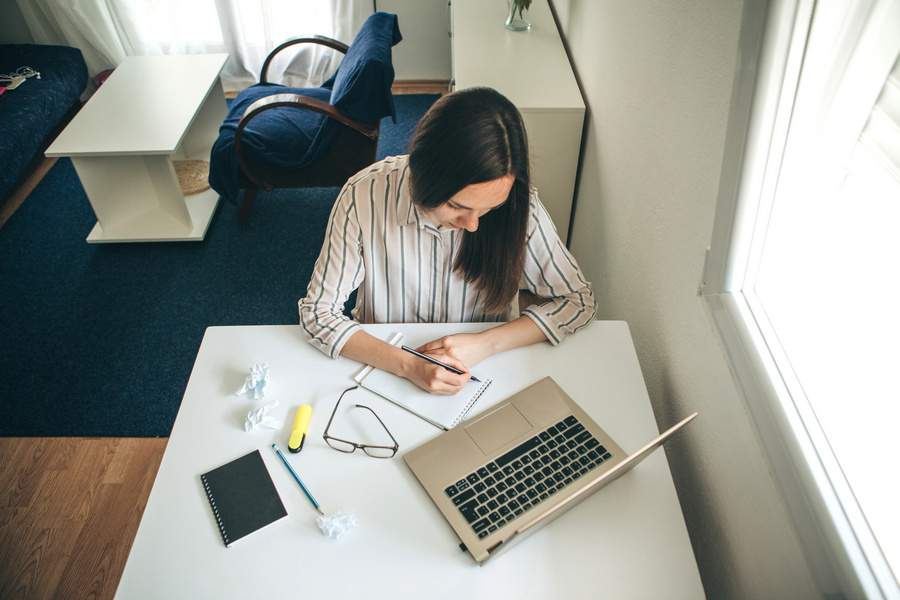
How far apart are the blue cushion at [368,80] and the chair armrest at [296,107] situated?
3cm

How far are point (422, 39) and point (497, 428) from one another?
10.1ft

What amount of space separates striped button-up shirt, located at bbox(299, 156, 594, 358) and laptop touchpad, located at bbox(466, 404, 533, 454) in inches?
8.3

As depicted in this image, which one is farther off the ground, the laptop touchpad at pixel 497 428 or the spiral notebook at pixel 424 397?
the laptop touchpad at pixel 497 428

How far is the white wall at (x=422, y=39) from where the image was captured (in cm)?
347

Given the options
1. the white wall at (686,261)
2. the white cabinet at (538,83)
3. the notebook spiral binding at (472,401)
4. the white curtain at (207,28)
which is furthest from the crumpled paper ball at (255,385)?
the white curtain at (207,28)

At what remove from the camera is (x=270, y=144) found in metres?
2.47

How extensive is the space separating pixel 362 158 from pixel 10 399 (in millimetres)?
1493

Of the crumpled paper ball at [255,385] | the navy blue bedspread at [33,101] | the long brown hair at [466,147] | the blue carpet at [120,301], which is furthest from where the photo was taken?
the navy blue bedspread at [33,101]

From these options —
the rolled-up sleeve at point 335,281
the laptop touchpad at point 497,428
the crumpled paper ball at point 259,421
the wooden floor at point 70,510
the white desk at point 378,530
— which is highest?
the rolled-up sleeve at point 335,281

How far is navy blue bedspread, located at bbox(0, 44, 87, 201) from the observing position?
274cm

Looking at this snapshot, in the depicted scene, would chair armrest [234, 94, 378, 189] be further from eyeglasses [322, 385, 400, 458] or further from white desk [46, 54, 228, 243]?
eyeglasses [322, 385, 400, 458]

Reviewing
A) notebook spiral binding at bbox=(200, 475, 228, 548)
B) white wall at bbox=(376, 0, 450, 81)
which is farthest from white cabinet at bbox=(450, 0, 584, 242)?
notebook spiral binding at bbox=(200, 475, 228, 548)

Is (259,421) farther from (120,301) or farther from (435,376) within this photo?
(120,301)

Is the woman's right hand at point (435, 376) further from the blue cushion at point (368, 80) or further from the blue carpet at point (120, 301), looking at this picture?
the blue cushion at point (368, 80)
